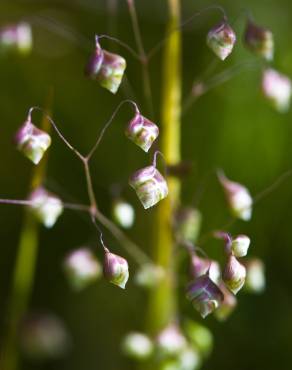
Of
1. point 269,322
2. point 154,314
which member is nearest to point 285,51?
point 269,322

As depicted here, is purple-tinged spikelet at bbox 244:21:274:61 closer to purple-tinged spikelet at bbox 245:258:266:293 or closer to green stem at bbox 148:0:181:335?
green stem at bbox 148:0:181:335

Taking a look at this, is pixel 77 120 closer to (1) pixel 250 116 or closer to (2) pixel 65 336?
(1) pixel 250 116

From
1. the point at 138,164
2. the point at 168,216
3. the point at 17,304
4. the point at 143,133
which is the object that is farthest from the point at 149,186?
the point at 138,164

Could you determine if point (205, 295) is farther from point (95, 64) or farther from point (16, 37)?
point (16, 37)

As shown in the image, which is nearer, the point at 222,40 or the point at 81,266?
the point at 222,40

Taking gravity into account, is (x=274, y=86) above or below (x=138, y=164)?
above

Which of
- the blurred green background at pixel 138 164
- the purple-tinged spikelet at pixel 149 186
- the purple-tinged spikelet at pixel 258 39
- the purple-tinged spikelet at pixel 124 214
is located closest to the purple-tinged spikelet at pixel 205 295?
the purple-tinged spikelet at pixel 149 186

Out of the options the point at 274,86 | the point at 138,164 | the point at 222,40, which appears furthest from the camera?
the point at 138,164

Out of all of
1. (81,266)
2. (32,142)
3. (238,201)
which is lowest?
(81,266)

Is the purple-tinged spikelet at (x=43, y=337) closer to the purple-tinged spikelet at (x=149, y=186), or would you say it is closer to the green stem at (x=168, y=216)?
the green stem at (x=168, y=216)

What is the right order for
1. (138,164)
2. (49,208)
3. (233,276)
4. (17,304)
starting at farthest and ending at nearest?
(138,164), (17,304), (49,208), (233,276)
